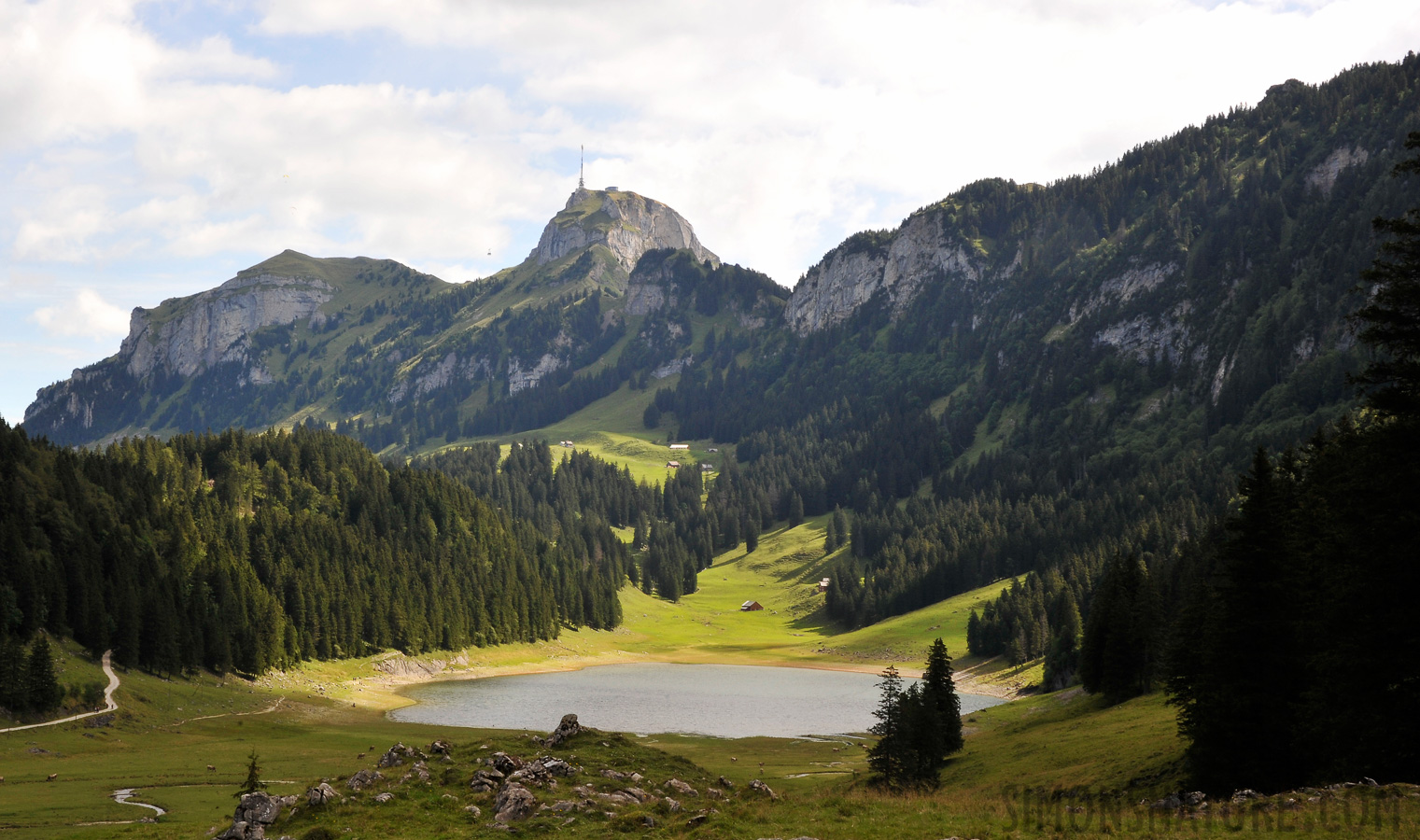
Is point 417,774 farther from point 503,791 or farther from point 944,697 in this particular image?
point 944,697

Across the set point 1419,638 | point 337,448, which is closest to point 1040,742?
point 1419,638

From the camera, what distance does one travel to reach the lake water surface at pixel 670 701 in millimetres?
100438

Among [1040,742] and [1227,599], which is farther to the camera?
[1040,742]

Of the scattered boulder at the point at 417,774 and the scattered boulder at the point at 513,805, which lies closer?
the scattered boulder at the point at 513,805

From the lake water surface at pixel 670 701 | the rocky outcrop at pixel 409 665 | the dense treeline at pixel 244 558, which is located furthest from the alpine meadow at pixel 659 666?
the lake water surface at pixel 670 701

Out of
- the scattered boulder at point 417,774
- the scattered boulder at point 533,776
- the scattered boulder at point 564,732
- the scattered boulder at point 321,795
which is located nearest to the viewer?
A: the scattered boulder at point 321,795

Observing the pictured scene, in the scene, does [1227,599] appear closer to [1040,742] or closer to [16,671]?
[1040,742]

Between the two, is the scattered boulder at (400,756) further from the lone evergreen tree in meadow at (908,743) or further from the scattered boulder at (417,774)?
the lone evergreen tree in meadow at (908,743)

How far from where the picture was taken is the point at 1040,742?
65.0 metres

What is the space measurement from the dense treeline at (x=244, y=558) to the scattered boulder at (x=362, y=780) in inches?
3037

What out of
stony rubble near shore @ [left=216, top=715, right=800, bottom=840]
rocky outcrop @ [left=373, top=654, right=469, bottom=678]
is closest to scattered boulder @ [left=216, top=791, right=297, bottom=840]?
stony rubble near shore @ [left=216, top=715, right=800, bottom=840]

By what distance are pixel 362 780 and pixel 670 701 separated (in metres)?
90.7

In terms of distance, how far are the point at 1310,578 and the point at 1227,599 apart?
3425 millimetres

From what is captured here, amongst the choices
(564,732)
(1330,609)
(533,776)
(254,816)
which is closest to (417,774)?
(533,776)
